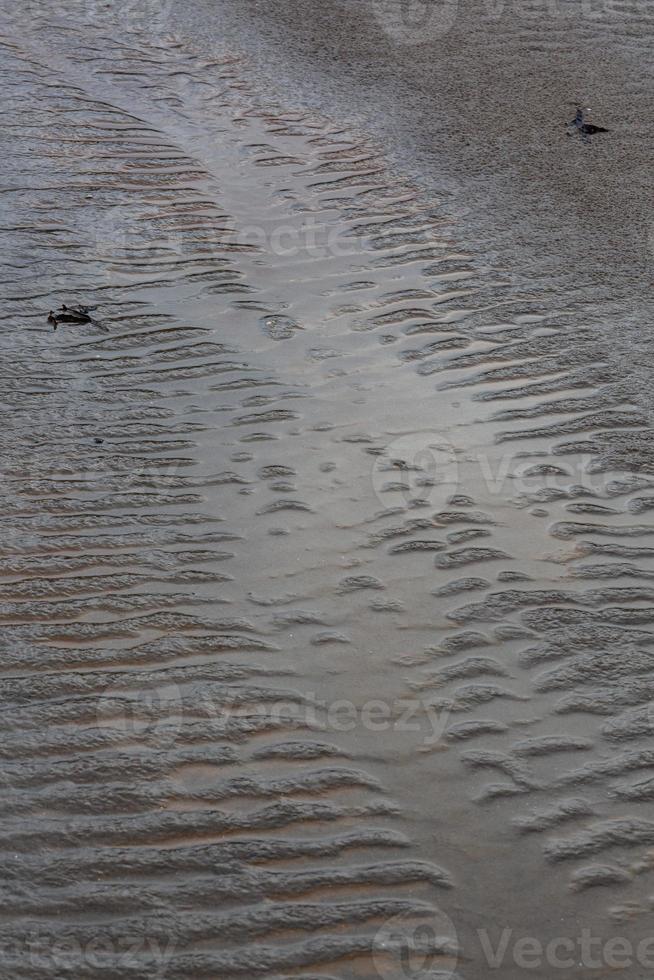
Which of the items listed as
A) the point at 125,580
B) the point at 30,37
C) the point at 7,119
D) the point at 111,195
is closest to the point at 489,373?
the point at 125,580

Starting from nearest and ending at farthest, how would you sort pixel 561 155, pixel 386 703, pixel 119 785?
pixel 119 785, pixel 386 703, pixel 561 155

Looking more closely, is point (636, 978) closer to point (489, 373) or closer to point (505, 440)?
point (505, 440)

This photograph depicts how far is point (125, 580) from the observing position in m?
3.54

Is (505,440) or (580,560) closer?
(580,560)

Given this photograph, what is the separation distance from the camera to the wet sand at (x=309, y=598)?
2.63 metres

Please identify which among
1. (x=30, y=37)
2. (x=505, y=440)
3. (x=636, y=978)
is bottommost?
(x=636, y=978)

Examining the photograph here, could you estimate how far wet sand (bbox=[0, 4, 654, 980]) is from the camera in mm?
2627

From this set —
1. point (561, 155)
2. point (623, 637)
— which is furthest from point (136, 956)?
point (561, 155)

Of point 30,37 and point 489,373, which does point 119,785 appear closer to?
point 489,373

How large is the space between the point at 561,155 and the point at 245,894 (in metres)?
5.00

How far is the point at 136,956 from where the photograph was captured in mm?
2461

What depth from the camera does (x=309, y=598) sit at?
351cm

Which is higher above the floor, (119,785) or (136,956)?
(119,785)


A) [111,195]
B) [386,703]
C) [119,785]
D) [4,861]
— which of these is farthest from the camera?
[111,195]
